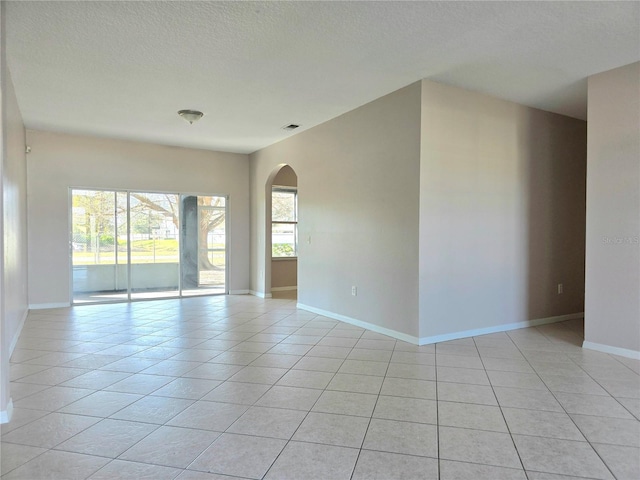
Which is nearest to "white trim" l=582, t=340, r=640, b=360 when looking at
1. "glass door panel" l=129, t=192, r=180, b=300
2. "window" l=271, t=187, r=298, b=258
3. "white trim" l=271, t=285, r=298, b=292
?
"white trim" l=271, t=285, r=298, b=292

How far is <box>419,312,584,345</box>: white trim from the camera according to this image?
422cm

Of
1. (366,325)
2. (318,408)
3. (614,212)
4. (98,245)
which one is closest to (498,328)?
(366,325)

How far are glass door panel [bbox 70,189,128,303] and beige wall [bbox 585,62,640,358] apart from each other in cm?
677

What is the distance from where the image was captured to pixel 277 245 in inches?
326

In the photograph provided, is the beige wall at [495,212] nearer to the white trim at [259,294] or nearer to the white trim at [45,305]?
the white trim at [259,294]

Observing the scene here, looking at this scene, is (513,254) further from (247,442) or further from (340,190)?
(247,442)

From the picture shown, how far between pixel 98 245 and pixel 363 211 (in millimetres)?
4658

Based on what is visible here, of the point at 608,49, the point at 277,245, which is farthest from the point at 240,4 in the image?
the point at 277,245

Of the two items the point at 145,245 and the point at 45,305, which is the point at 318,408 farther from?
the point at 45,305

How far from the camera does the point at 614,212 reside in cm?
379

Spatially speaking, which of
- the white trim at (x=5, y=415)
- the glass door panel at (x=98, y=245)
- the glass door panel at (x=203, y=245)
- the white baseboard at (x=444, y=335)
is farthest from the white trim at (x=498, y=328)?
the glass door panel at (x=98, y=245)

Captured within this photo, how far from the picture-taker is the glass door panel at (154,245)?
6.97 metres

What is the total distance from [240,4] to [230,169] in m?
5.26

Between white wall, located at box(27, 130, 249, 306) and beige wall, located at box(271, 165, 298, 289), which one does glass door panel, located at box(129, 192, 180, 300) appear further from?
beige wall, located at box(271, 165, 298, 289)
